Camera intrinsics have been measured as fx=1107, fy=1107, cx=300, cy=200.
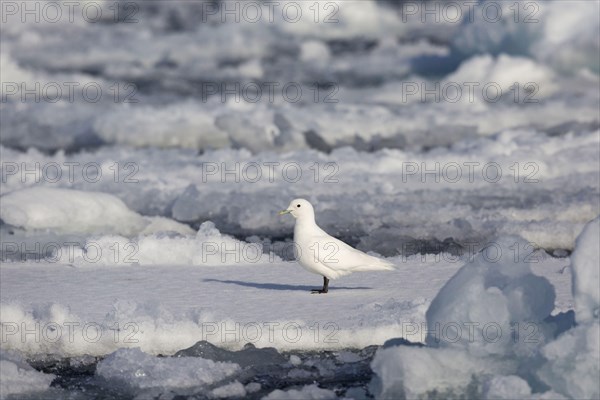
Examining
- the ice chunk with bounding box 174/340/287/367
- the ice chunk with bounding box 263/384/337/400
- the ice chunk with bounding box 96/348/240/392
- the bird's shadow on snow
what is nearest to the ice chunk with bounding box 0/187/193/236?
the bird's shadow on snow

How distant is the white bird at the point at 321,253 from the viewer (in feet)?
20.2

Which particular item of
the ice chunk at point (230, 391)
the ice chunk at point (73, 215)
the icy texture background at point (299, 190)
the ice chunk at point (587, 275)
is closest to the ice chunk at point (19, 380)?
the icy texture background at point (299, 190)

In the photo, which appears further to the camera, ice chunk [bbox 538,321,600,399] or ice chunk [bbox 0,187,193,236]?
ice chunk [bbox 0,187,193,236]

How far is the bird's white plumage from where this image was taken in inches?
243

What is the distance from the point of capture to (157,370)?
5.04 m

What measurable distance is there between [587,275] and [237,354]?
1.76m

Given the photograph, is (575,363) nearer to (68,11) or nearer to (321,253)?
(321,253)

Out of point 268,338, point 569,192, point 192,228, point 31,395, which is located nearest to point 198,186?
point 192,228

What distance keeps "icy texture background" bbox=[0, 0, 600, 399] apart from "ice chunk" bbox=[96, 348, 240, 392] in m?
0.01

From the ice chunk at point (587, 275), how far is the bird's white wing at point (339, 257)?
1921mm

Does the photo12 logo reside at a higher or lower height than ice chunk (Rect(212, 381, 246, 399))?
higher

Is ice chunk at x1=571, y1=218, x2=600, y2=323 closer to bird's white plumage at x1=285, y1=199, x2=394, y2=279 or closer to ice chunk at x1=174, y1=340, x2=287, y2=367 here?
ice chunk at x1=174, y1=340, x2=287, y2=367

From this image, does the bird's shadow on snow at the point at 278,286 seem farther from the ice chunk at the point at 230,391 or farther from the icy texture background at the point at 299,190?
the ice chunk at the point at 230,391

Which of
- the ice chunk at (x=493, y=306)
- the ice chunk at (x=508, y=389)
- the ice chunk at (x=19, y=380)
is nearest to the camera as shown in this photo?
the ice chunk at (x=508, y=389)
